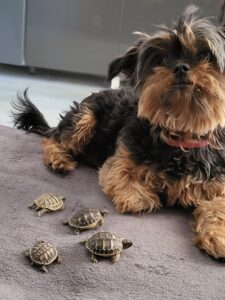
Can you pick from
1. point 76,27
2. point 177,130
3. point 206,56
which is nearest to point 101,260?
point 177,130

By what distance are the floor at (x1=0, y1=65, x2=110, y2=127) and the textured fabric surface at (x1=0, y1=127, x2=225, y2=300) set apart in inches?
46.9

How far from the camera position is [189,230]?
172 cm

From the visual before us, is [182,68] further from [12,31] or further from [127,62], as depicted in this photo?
[12,31]

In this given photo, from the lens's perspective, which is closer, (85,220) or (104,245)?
(104,245)

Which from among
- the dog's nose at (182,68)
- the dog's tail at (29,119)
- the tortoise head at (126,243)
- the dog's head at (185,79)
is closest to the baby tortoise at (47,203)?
the tortoise head at (126,243)

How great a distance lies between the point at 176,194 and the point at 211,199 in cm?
13

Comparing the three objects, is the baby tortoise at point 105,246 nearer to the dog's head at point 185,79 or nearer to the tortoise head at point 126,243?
the tortoise head at point 126,243

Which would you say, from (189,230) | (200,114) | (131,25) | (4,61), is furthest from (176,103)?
(4,61)

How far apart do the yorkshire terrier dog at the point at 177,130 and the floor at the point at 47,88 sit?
1.26 m

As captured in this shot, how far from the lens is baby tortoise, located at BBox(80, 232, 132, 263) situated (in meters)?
1.44

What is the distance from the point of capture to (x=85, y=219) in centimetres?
162

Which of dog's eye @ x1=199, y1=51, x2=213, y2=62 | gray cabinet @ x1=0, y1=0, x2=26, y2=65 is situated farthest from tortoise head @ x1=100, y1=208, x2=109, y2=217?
gray cabinet @ x1=0, y1=0, x2=26, y2=65

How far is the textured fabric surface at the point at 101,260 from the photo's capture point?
4.46ft

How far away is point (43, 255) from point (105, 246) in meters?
0.20
